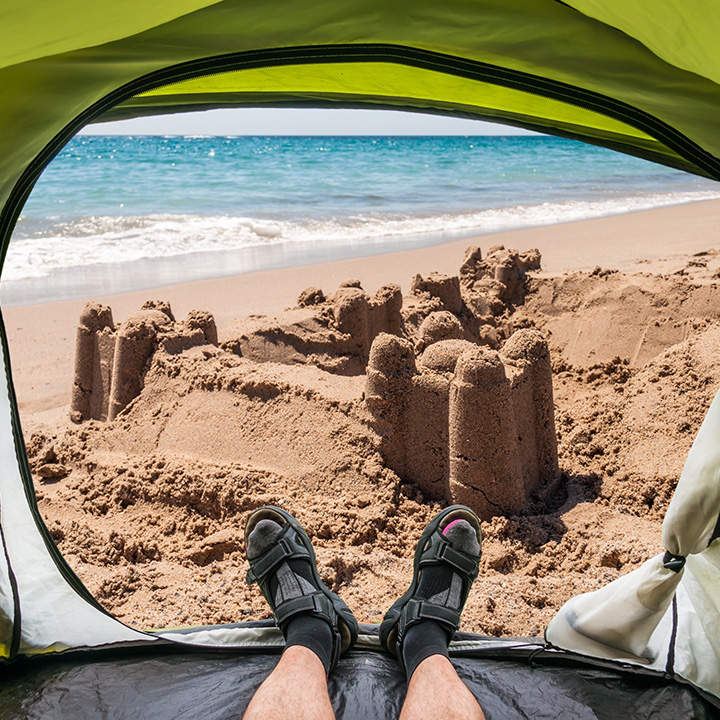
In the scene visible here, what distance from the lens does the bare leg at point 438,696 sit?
1.46 metres

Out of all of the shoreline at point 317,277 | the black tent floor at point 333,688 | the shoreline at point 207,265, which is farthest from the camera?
the shoreline at point 207,265

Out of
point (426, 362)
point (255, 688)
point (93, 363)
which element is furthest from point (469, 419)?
point (93, 363)

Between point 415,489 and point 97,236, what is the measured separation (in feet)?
26.8

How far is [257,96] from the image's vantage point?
2.40 metres

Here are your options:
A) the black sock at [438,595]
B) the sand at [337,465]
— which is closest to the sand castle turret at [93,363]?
the sand at [337,465]

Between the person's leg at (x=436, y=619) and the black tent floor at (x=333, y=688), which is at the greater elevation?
the person's leg at (x=436, y=619)

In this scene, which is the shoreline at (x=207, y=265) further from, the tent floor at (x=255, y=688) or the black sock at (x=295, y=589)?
the tent floor at (x=255, y=688)

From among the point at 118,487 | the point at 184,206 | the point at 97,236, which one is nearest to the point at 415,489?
the point at 118,487

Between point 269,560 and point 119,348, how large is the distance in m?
1.90

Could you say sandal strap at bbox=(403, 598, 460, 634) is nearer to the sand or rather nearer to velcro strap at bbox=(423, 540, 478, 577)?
velcro strap at bbox=(423, 540, 478, 577)

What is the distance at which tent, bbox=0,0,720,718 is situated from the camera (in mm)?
1447

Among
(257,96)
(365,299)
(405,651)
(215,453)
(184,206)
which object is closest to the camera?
(405,651)

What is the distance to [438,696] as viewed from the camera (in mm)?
1521

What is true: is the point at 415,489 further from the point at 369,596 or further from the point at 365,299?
the point at 365,299
